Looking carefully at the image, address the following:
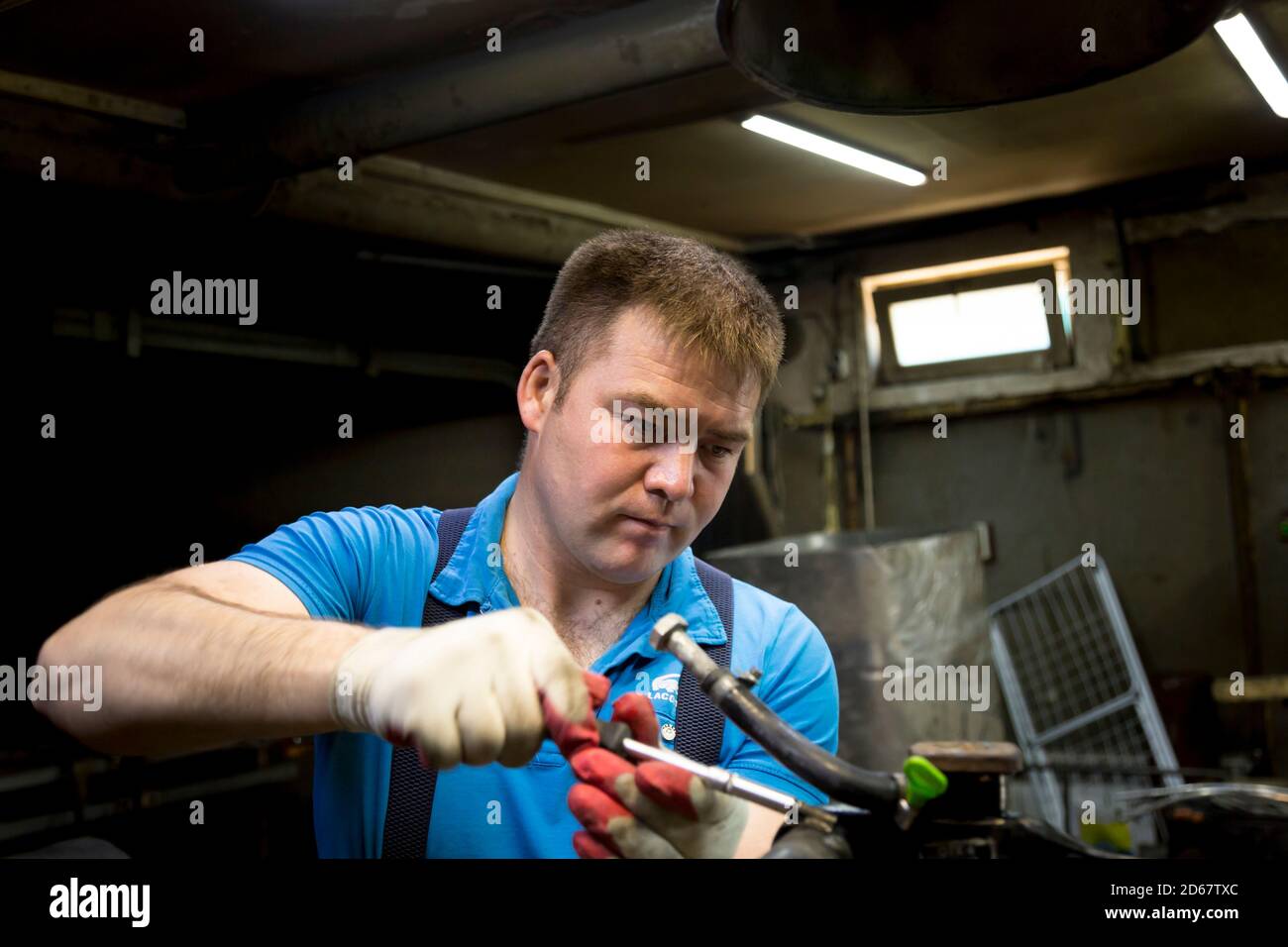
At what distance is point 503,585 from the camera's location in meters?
1.13

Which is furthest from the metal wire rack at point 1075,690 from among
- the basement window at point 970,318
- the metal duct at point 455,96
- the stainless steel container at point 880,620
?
the metal duct at point 455,96

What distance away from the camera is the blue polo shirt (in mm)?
1037

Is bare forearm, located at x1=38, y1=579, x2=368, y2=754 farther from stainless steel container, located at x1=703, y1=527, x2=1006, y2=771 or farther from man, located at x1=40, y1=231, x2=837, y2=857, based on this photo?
stainless steel container, located at x1=703, y1=527, x2=1006, y2=771

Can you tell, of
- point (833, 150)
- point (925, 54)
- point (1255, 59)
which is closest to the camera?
point (925, 54)

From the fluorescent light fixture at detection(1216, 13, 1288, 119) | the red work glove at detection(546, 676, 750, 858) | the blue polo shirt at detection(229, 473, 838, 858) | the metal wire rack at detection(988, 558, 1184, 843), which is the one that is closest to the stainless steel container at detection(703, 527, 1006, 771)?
the metal wire rack at detection(988, 558, 1184, 843)

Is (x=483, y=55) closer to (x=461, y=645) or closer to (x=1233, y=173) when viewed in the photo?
(x=461, y=645)

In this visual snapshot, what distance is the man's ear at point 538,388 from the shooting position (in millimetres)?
1141

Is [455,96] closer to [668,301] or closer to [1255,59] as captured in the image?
[668,301]

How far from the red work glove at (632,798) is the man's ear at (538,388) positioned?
40 cm

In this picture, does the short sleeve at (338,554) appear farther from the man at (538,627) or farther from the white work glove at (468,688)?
the white work glove at (468,688)

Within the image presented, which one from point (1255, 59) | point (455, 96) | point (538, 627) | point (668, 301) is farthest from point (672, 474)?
point (1255, 59)

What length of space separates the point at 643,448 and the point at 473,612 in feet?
0.81
